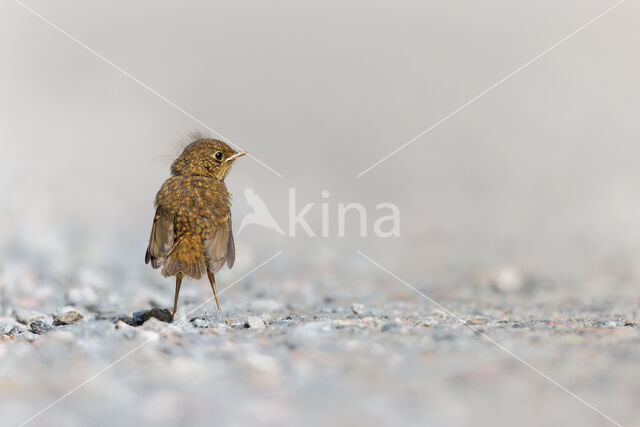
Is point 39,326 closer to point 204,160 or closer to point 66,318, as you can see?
point 66,318

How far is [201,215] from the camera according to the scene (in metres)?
7.02

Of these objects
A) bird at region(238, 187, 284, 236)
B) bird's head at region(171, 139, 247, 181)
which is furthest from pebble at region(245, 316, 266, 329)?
bird at region(238, 187, 284, 236)

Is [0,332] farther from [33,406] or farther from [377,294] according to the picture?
[377,294]

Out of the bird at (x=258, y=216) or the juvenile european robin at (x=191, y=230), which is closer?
the juvenile european robin at (x=191, y=230)

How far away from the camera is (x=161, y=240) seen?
6953 millimetres

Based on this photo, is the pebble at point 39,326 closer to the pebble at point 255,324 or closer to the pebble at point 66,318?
the pebble at point 66,318

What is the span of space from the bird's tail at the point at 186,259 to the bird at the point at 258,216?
824cm

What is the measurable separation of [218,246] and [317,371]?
2808 millimetres

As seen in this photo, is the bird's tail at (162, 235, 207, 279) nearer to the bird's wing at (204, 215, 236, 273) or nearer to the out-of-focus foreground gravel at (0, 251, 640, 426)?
the bird's wing at (204, 215, 236, 273)

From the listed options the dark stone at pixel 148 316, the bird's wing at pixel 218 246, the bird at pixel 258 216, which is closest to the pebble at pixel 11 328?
the dark stone at pixel 148 316

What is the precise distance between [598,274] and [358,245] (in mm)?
4675

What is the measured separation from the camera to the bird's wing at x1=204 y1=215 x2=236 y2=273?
22.9 ft

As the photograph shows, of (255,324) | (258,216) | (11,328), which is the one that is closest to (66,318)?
(11,328)

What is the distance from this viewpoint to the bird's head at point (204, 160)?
7539 millimetres
